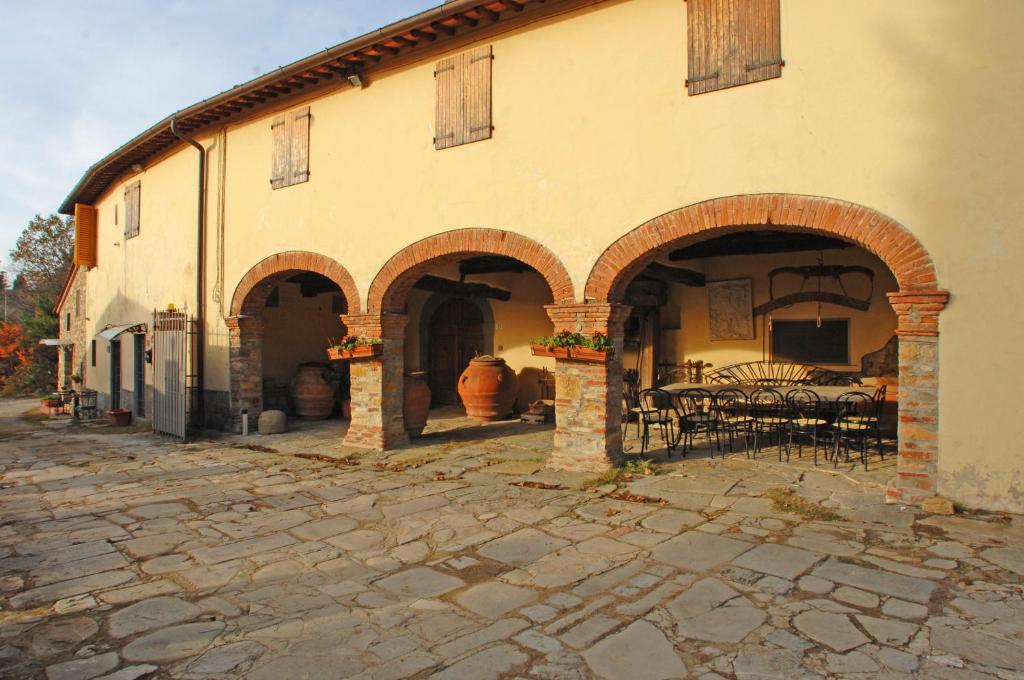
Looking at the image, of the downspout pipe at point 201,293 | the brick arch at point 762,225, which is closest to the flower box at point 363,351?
the brick arch at point 762,225

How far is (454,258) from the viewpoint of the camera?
8.66 metres

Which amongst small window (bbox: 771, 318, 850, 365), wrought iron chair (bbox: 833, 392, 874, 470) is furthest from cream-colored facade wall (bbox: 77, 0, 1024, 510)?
small window (bbox: 771, 318, 850, 365)

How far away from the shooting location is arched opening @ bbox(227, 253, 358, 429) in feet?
34.6

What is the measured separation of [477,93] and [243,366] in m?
6.20

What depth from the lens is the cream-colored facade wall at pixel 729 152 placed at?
5402 millimetres

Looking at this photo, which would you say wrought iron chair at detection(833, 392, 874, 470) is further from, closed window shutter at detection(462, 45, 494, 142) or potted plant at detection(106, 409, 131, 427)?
potted plant at detection(106, 409, 131, 427)

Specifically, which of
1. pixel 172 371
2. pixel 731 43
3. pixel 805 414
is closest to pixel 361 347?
pixel 172 371

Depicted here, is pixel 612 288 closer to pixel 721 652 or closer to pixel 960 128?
pixel 960 128

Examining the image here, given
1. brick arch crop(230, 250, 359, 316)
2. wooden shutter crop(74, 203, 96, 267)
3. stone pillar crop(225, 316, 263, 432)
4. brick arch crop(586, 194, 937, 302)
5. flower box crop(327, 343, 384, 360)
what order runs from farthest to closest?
wooden shutter crop(74, 203, 96, 267)
stone pillar crop(225, 316, 263, 432)
brick arch crop(230, 250, 359, 316)
flower box crop(327, 343, 384, 360)
brick arch crop(586, 194, 937, 302)

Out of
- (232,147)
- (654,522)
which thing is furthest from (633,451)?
(232,147)

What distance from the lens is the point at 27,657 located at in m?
3.27

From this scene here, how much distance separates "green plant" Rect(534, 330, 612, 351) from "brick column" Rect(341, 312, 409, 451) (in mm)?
2717

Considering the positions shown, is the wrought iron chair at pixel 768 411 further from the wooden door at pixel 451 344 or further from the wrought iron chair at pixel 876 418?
the wooden door at pixel 451 344

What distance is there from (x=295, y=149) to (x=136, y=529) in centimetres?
654
